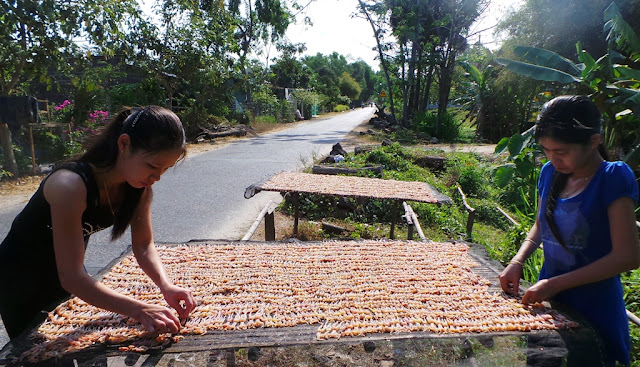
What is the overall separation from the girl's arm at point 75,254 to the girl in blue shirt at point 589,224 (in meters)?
1.34

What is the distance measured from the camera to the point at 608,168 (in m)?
1.44

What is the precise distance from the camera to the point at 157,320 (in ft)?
4.31

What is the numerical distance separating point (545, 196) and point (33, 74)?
8625 millimetres

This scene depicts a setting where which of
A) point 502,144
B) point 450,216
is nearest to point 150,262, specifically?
point 450,216

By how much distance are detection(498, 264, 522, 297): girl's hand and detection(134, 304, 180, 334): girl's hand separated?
1.25 metres

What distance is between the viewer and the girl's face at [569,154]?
146 centimetres

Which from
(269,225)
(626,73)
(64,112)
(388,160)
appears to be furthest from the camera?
(64,112)

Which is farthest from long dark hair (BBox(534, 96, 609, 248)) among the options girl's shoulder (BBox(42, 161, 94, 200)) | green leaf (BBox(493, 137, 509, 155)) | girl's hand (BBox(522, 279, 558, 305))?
green leaf (BBox(493, 137, 509, 155))

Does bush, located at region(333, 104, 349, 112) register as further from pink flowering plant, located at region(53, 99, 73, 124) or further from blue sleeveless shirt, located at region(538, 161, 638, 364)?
blue sleeveless shirt, located at region(538, 161, 638, 364)

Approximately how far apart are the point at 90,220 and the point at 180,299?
420 millimetres

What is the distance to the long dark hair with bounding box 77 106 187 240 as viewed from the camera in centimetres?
137

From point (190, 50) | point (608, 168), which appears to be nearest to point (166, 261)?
point (608, 168)

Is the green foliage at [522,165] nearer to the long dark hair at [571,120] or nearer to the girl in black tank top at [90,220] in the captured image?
the long dark hair at [571,120]

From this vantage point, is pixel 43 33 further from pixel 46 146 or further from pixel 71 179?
pixel 71 179
